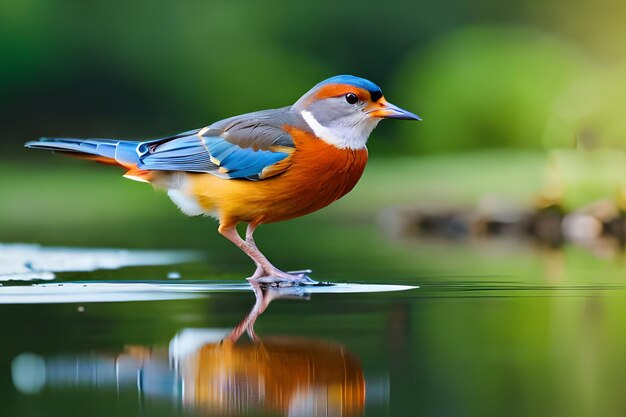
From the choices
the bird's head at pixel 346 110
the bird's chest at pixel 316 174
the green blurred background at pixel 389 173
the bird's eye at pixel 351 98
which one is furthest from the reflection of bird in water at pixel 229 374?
the bird's eye at pixel 351 98

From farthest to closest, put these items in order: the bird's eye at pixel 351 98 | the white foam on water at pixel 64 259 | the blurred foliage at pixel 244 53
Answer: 1. the blurred foliage at pixel 244 53
2. the white foam on water at pixel 64 259
3. the bird's eye at pixel 351 98

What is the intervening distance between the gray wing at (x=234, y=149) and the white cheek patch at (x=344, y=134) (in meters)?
0.13

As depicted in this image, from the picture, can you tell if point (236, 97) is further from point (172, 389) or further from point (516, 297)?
point (172, 389)

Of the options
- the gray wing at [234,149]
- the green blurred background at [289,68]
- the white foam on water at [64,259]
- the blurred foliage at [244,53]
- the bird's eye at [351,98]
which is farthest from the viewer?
the blurred foliage at [244,53]

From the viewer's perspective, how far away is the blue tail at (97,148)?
5969 millimetres

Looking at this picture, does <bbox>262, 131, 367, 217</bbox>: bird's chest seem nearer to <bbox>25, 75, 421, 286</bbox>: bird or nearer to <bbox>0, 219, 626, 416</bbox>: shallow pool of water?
<bbox>25, 75, 421, 286</bbox>: bird

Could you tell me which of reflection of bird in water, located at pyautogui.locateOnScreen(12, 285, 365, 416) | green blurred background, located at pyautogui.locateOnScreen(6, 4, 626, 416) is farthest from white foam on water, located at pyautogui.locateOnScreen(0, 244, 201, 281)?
reflection of bird in water, located at pyautogui.locateOnScreen(12, 285, 365, 416)

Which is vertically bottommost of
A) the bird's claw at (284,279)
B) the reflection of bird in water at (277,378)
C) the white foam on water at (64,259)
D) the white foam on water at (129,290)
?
the reflection of bird in water at (277,378)

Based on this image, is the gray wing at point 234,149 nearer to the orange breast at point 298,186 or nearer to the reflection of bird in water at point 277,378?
the orange breast at point 298,186

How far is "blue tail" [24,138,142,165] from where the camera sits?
5.97 meters

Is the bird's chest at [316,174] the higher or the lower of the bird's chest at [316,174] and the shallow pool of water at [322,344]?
the higher

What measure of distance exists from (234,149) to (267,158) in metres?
0.29

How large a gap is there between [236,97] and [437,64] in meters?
2.72

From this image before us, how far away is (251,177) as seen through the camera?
18.7 ft
